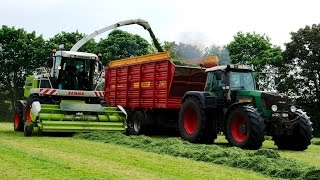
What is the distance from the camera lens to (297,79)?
103 ft

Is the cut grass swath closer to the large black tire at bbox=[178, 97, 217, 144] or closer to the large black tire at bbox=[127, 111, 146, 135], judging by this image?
the large black tire at bbox=[178, 97, 217, 144]

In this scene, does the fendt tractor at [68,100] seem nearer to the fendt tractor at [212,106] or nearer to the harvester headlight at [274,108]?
the fendt tractor at [212,106]

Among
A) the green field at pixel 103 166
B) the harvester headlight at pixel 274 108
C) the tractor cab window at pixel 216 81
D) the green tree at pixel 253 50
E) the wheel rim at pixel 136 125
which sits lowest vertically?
the green field at pixel 103 166

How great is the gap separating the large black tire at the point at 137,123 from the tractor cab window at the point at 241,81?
4924 millimetres

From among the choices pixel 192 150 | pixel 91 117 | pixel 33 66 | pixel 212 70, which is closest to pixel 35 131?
pixel 91 117

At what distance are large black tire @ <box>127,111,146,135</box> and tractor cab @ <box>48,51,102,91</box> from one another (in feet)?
6.19

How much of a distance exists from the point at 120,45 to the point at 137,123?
22476 mm

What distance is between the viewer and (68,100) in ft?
56.4

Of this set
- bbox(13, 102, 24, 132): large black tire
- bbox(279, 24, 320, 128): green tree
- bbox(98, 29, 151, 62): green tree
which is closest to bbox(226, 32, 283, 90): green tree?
bbox(279, 24, 320, 128): green tree

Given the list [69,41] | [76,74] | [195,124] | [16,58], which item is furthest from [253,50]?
[195,124]

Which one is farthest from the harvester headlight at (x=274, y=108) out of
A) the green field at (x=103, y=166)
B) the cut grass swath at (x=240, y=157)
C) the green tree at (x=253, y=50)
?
the green tree at (x=253, y=50)

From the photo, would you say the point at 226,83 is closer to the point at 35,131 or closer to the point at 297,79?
the point at 35,131

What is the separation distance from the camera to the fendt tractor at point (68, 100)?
1549cm

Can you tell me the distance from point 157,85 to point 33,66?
23707 millimetres
